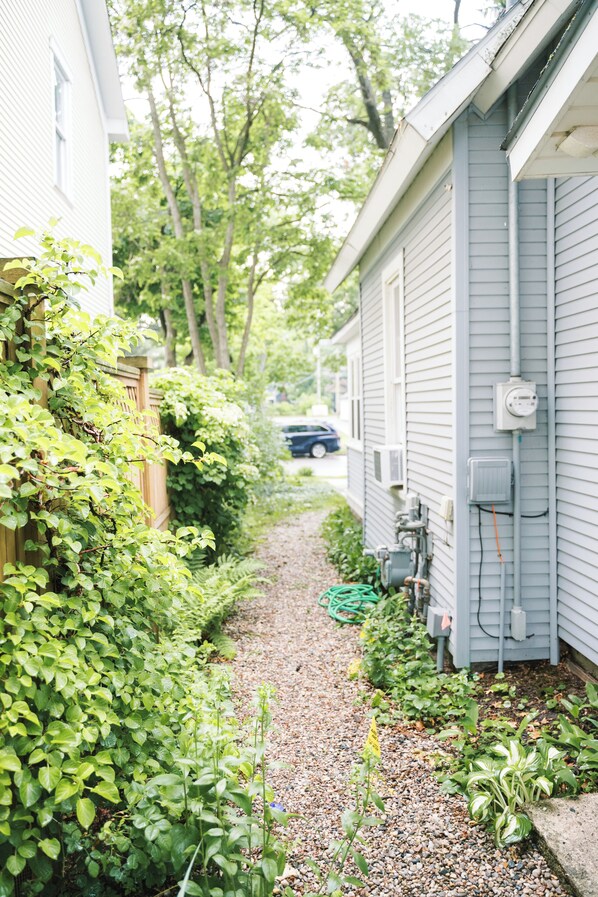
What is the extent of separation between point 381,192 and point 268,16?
26.3 ft

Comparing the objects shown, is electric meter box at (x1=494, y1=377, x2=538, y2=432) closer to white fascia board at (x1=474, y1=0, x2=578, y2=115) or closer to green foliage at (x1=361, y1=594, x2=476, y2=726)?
green foliage at (x1=361, y1=594, x2=476, y2=726)

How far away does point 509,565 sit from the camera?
433 centimetres

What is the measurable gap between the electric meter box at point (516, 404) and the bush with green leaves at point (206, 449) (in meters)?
2.75

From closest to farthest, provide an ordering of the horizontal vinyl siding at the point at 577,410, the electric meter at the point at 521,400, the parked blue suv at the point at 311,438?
1. the horizontal vinyl siding at the point at 577,410
2. the electric meter at the point at 521,400
3. the parked blue suv at the point at 311,438

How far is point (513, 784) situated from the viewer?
2898mm

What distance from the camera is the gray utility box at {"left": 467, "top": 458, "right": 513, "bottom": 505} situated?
165 inches

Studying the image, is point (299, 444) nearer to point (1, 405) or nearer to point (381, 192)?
point (381, 192)

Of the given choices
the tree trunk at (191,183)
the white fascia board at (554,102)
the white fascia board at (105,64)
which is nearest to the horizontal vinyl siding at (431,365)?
the white fascia board at (554,102)

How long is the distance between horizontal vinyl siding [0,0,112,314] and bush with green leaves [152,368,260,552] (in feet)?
6.34

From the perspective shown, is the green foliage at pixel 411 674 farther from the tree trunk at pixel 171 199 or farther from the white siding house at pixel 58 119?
the tree trunk at pixel 171 199

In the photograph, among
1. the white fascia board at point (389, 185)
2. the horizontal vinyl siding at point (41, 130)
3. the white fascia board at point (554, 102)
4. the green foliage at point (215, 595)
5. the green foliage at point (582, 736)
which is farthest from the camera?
the horizontal vinyl siding at point (41, 130)

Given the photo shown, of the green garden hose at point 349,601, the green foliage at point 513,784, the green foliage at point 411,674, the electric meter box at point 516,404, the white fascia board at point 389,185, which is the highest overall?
the white fascia board at point 389,185

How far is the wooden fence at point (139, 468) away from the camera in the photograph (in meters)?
2.23

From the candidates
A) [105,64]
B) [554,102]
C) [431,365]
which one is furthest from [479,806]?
[105,64]
